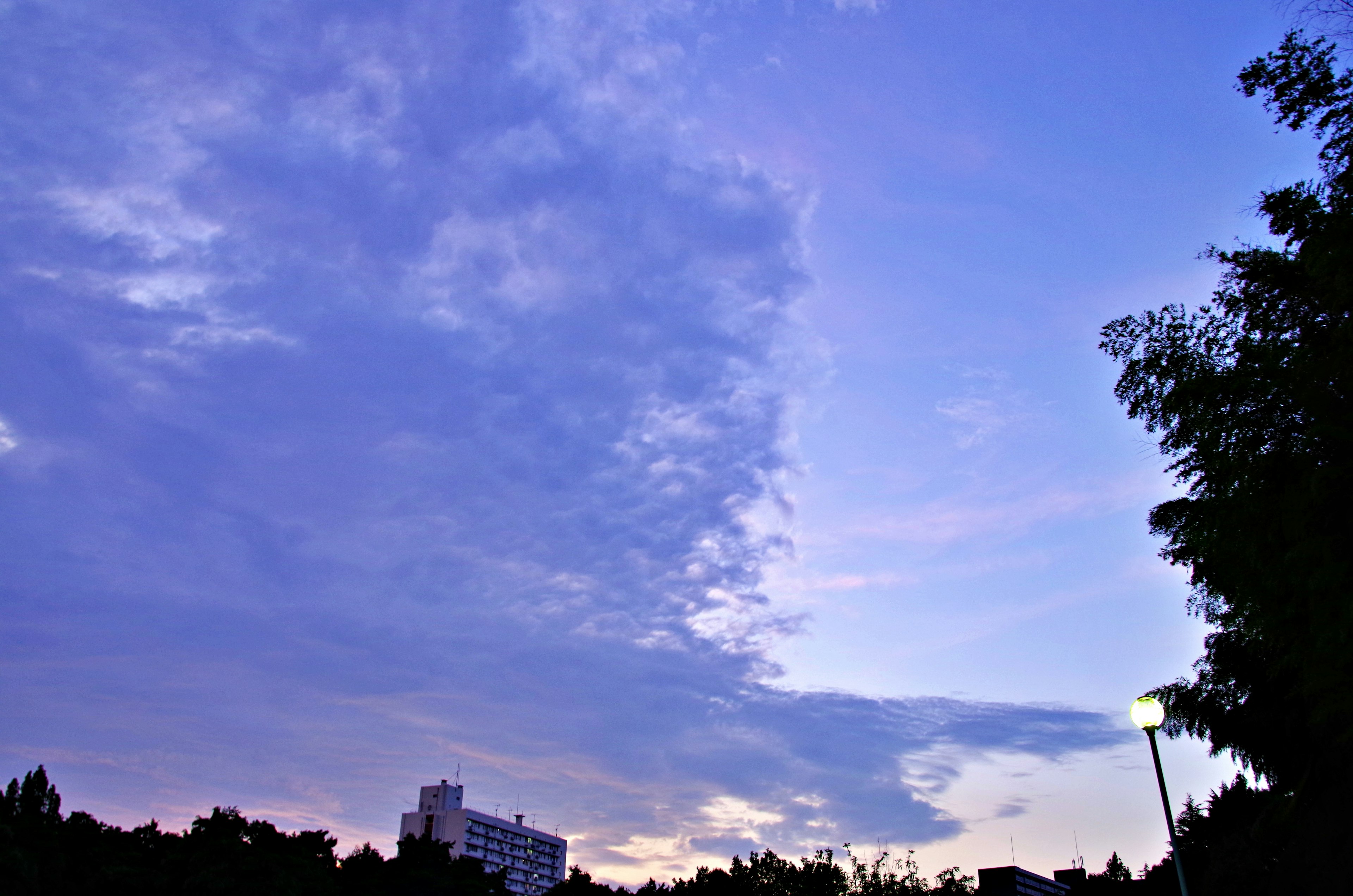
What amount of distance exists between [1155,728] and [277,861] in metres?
57.3

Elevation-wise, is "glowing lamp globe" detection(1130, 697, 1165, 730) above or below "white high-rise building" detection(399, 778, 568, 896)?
below

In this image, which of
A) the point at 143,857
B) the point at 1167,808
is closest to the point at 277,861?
the point at 143,857

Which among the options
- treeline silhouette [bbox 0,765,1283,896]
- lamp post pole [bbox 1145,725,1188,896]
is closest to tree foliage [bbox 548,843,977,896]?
treeline silhouette [bbox 0,765,1283,896]

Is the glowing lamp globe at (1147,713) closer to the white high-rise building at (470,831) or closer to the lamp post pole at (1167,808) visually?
the lamp post pole at (1167,808)

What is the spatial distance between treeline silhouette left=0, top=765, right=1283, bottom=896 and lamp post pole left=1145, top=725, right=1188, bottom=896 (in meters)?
22.8

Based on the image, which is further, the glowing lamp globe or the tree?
the glowing lamp globe

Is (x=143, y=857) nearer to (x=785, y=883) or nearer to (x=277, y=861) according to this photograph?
(x=277, y=861)

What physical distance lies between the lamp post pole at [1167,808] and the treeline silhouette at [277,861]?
2277cm

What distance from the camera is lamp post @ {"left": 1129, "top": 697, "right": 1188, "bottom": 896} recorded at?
1741 centimetres

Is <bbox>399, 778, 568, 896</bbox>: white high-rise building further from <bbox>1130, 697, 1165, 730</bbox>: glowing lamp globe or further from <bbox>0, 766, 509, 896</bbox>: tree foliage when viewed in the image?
<bbox>1130, 697, 1165, 730</bbox>: glowing lamp globe

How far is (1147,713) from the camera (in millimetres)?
17734

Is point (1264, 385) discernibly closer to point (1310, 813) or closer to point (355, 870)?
point (1310, 813)

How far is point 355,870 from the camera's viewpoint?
73.1 meters

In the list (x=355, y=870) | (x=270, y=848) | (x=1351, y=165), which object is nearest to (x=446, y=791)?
(x=355, y=870)
